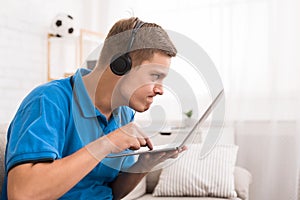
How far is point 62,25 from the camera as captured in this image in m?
3.19

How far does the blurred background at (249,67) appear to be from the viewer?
2.87 metres

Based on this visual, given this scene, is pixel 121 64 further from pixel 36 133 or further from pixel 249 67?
pixel 249 67

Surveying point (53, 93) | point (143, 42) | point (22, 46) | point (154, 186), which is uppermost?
point (22, 46)

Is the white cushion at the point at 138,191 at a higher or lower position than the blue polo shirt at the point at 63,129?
lower

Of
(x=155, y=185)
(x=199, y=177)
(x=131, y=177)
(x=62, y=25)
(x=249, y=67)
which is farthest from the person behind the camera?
Result: (x=62, y=25)

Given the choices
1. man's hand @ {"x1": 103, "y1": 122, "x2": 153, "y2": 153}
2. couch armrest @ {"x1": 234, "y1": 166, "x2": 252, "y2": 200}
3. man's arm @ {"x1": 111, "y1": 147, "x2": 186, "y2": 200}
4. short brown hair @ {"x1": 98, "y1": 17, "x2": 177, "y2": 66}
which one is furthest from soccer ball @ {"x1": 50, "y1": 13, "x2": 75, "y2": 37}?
man's hand @ {"x1": 103, "y1": 122, "x2": 153, "y2": 153}

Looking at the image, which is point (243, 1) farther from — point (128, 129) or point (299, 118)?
point (128, 129)

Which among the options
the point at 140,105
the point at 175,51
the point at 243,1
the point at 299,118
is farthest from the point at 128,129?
the point at 243,1

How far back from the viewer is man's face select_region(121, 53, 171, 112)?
106 cm

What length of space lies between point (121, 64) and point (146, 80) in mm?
76

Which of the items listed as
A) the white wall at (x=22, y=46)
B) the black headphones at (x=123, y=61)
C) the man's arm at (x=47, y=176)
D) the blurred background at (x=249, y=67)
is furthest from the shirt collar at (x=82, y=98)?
the white wall at (x=22, y=46)

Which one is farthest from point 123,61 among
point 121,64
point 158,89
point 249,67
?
point 249,67

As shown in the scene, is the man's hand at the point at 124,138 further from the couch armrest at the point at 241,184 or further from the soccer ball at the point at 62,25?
the soccer ball at the point at 62,25

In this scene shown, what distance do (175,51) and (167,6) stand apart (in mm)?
2302
